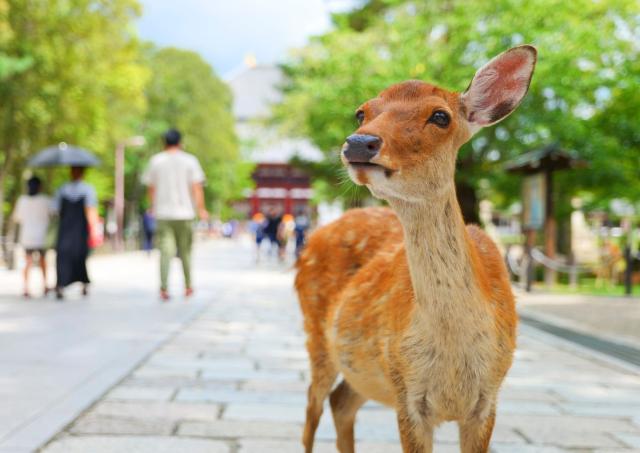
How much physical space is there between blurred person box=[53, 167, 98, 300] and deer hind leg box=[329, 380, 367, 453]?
695 cm

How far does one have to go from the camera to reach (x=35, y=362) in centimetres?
543

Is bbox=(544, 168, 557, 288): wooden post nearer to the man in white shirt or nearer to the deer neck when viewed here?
the man in white shirt

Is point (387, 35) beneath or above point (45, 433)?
above

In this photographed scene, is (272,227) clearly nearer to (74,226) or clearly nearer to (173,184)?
(74,226)

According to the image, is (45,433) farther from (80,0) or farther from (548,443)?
(80,0)

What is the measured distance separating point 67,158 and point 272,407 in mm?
7687

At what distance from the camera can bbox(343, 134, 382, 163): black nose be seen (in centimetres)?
205

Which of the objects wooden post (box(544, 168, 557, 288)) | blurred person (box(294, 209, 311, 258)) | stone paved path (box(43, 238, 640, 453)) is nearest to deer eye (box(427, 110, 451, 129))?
stone paved path (box(43, 238, 640, 453))

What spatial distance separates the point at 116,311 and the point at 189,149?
30.2m

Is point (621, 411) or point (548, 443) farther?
point (621, 411)

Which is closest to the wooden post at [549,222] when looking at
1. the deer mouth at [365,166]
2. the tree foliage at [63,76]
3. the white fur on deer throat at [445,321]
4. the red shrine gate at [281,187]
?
the tree foliage at [63,76]

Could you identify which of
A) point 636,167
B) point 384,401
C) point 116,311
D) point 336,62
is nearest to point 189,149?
point 336,62

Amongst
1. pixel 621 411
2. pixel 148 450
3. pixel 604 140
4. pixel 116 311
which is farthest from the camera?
pixel 604 140

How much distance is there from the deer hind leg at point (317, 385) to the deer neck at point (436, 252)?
35.1 inches
